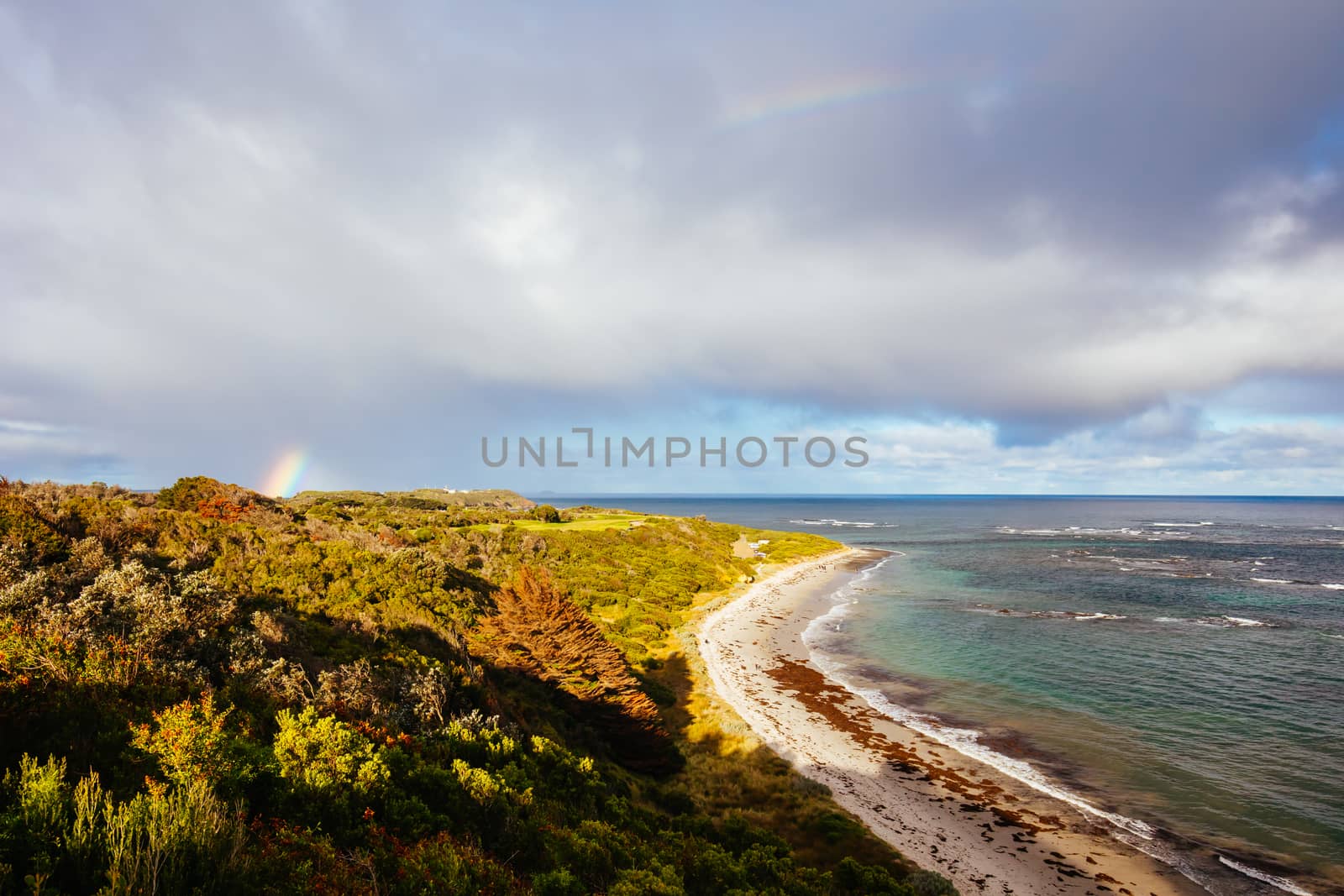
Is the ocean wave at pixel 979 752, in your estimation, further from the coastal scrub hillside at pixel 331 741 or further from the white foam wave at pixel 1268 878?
the coastal scrub hillside at pixel 331 741

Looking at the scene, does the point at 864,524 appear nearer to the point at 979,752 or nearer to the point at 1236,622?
the point at 1236,622

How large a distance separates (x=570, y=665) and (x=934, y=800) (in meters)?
13.5

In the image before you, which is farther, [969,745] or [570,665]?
[969,745]

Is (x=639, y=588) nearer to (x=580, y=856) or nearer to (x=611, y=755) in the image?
(x=611, y=755)

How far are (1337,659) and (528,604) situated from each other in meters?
49.1

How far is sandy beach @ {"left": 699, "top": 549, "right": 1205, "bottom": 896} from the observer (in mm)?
15453

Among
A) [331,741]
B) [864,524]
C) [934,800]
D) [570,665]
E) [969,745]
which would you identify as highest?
[331,741]

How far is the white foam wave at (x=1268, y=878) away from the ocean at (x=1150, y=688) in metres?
0.06

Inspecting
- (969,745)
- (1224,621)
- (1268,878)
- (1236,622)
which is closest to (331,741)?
(1268,878)

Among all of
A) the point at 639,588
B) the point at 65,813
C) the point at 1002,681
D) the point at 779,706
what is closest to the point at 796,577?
the point at 639,588

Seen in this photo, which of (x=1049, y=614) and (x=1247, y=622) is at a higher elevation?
(x=1247, y=622)

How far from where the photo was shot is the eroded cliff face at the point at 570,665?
739 inches

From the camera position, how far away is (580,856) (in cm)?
865

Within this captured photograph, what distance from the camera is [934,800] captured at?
758 inches
